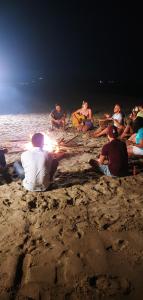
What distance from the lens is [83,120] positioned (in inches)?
433

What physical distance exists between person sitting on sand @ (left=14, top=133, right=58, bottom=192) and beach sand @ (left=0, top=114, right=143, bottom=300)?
0.72 ft

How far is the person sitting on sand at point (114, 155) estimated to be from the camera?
5832 mm

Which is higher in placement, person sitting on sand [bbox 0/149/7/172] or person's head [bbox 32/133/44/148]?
person's head [bbox 32/133/44/148]

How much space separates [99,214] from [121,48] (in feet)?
304

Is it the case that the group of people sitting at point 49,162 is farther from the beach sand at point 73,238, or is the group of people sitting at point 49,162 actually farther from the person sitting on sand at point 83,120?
the person sitting on sand at point 83,120

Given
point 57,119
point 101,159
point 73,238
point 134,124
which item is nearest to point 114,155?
point 101,159

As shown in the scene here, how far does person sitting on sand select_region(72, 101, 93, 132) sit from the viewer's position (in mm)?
10734

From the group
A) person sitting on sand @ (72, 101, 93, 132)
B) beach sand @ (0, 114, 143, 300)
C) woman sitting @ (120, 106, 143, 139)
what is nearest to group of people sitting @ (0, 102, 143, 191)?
beach sand @ (0, 114, 143, 300)

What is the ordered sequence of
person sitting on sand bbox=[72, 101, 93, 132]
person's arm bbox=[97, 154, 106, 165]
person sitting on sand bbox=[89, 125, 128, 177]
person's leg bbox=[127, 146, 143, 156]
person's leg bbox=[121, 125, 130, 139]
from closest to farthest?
person sitting on sand bbox=[89, 125, 128, 177], person's arm bbox=[97, 154, 106, 165], person's leg bbox=[127, 146, 143, 156], person's leg bbox=[121, 125, 130, 139], person sitting on sand bbox=[72, 101, 93, 132]

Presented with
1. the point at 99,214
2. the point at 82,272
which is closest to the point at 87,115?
the point at 99,214

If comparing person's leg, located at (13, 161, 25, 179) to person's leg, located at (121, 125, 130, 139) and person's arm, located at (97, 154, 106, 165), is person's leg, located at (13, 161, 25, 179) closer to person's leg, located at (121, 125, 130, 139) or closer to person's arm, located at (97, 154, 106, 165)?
person's arm, located at (97, 154, 106, 165)

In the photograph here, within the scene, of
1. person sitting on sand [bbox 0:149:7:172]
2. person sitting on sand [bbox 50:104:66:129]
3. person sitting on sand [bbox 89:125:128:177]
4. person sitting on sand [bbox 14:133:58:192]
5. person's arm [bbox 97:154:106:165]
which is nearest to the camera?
person sitting on sand [bbox 14:133:58:192]

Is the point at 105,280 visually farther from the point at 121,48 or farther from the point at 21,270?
the point at 121,48

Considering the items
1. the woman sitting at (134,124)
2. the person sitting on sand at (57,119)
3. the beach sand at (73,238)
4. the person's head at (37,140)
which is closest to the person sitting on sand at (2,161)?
the beach sand at (73,238)
